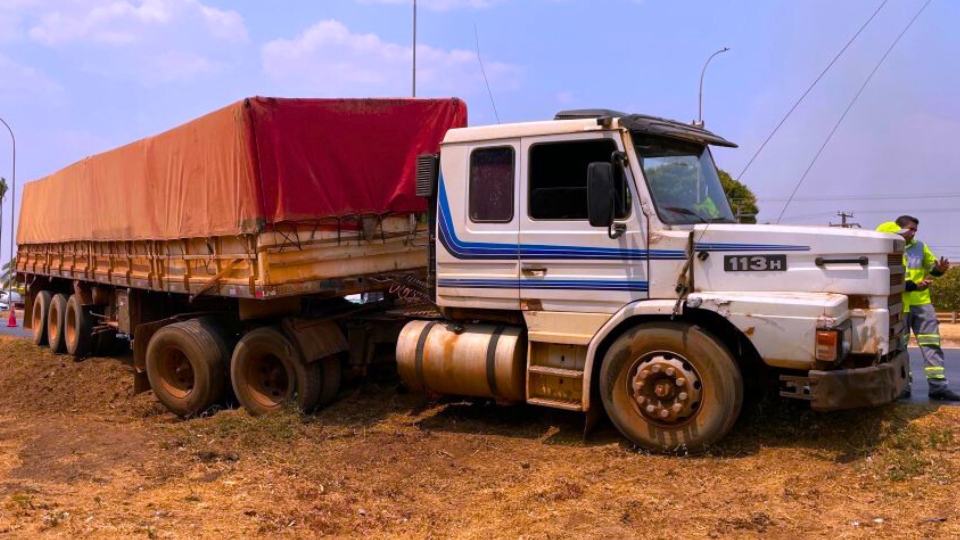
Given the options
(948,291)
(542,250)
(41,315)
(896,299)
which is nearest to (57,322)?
(41,315)

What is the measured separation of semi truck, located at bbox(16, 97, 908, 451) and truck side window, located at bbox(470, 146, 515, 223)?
19 millimetres

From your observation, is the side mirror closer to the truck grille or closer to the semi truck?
the semi truck

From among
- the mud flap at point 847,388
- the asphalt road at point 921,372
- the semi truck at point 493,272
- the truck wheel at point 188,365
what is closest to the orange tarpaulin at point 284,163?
the semi truck at point 493,272

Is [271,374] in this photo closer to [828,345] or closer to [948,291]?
[828,345]

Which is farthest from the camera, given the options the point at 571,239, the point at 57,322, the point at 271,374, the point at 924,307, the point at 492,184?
the point at 57,322

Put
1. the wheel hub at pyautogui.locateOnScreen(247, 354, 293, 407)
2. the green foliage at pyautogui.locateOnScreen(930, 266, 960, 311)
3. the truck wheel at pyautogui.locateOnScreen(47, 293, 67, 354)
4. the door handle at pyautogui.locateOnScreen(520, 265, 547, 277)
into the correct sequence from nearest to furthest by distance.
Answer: the door handle at pyautogui.locateOnScreen(520, 265, 547, 277)
the wheel hub at pyautogui.locateOnScreen(247, 354, 293, 407)
the truck wheel at pyautogui.locateOnScreen(47, 293, 67, 354)
the green foliage at pyautogui.locateOnScreen(930, 266, 960, 311)

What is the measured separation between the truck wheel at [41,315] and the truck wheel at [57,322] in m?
0.28

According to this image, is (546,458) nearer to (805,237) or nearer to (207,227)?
(805,237)

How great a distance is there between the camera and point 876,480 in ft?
15.5

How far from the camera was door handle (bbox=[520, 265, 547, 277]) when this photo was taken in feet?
19.7

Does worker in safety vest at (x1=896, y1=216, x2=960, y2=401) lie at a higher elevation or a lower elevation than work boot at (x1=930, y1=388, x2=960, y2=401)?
higher

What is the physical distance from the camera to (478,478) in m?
5.37

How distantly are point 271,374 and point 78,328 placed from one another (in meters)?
5.81

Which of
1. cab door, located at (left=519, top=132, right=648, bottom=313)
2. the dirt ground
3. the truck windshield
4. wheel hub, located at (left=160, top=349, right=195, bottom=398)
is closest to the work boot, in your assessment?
the dirt ground
